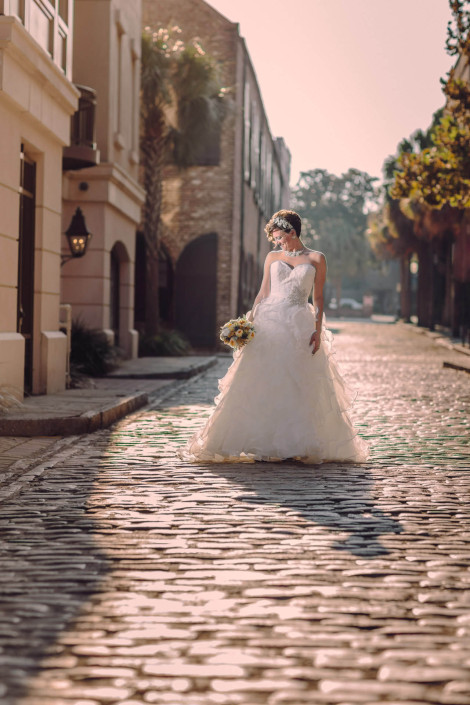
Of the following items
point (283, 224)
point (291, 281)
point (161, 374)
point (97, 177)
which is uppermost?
point (97, 177)

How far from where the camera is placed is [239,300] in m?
34.6

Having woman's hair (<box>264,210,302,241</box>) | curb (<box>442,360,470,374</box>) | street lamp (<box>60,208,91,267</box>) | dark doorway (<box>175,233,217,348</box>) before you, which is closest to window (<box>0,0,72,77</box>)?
street lamp (<box>60,208,91,267</box>)

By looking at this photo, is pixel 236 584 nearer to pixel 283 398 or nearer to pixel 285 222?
pixel 283 398

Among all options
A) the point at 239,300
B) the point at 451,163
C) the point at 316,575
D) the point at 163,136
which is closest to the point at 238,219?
the point at 239,300

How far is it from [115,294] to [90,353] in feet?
14.8

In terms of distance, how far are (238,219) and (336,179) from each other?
230 feet

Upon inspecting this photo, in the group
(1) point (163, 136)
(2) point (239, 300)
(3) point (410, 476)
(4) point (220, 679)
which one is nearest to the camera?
(4) point (220, 679)

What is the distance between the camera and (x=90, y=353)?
1716 cm

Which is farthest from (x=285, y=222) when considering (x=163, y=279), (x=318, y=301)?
(x=163, y=279)

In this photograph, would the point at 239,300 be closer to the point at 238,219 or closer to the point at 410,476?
the point at 238,219

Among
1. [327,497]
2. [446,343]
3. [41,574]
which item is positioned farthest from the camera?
[446,343]

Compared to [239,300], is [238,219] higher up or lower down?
higher up

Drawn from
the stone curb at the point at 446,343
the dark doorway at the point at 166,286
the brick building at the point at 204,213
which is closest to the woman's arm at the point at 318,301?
the stone curb at the point at 446,343

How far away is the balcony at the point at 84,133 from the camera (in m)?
16.4
